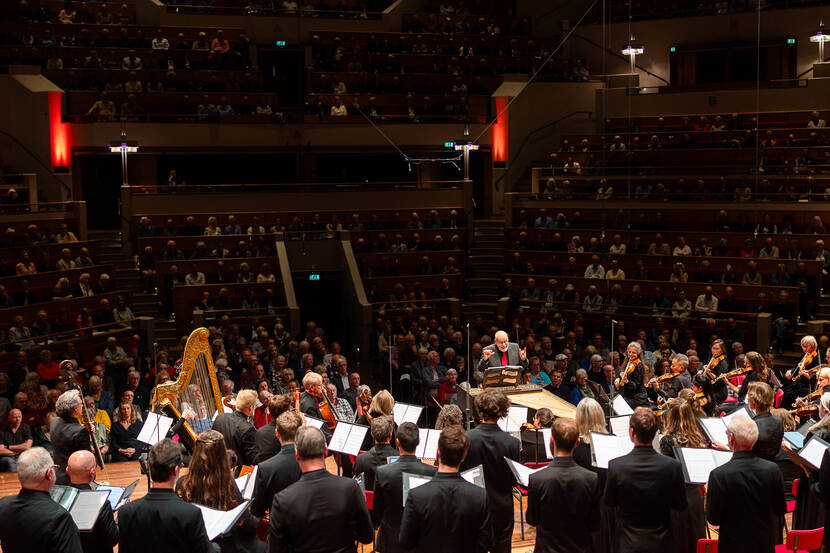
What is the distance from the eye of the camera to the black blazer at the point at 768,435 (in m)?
5.70

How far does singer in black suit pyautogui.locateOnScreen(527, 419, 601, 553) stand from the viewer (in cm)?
461

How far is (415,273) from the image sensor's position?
58.3 ft

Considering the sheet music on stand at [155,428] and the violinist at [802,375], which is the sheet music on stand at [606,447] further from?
the violinist at [802,375]

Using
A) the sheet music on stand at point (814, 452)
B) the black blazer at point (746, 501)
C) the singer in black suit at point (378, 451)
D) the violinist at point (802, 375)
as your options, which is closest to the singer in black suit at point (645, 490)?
the black blazer at point (746, 501)

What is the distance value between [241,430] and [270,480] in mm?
1114

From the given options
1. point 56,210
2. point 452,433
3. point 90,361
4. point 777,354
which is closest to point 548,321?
point 777,354

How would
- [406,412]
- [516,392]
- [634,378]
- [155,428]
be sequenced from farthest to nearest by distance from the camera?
[634,378] < [516,392] < [406,412] < [155,428]

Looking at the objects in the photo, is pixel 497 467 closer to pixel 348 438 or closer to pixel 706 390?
pixel 348 438

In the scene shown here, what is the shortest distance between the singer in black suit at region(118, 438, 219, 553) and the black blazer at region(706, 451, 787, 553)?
267cm

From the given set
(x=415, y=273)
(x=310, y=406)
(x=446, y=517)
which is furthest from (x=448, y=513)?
(x=415, y=273)

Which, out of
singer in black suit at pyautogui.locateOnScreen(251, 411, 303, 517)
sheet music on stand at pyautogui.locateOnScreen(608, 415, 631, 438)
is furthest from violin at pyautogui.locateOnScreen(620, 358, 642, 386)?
singer in black suit at pyautogui.locateOnScreen(251, 411, 303, 517)

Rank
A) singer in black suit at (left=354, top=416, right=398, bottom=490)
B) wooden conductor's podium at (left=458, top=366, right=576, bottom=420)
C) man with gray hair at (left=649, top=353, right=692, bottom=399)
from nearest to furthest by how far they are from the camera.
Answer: singer in black suit at (left=354, top=416, right=398, bottom=490)
wooden conductor's podium at (left=458, top=366, right=576, bottom=420)
man with gray hair at (left=649, top=353, right=692, bottom=399)

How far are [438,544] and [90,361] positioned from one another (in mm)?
11270

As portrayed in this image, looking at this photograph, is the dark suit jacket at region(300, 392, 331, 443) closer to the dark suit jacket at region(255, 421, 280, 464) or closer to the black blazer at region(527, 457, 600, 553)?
the dark suit jacket at region(255, 421, 280, 464)
